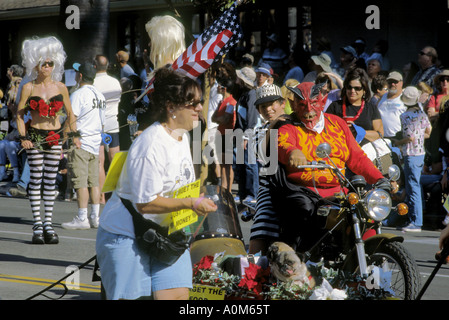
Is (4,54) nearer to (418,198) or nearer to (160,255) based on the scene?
(418,198)

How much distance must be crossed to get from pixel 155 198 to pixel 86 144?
6653 mm

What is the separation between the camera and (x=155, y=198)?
4.42 m

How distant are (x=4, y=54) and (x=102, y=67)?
19.0 m

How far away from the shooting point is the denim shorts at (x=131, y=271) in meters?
4.48

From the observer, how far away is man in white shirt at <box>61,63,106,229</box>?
10641 millimetres

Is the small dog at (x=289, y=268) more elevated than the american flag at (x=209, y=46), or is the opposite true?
the american flag at (x=209, y=46)

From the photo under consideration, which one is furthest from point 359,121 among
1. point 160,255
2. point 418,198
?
point 160,255

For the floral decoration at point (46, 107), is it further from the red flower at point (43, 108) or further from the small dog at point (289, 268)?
the small dog at point (289, 268)

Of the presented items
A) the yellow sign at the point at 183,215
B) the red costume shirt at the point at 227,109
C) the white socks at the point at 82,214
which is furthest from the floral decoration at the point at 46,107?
the yellow sign at the point at 183,215

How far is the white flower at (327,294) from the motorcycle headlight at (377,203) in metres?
0.71

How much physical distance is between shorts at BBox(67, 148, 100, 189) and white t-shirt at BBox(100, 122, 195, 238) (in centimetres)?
609

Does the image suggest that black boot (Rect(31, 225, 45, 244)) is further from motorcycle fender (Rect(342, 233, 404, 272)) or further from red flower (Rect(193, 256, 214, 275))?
motorcycle fender (Rect(342, 233, 404, 272))

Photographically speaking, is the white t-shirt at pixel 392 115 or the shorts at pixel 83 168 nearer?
the shorts at pixel 83 168

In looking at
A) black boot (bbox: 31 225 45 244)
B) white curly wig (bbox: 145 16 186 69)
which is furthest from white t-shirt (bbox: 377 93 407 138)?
white curly wig (bbox: 145 16 186 69)
